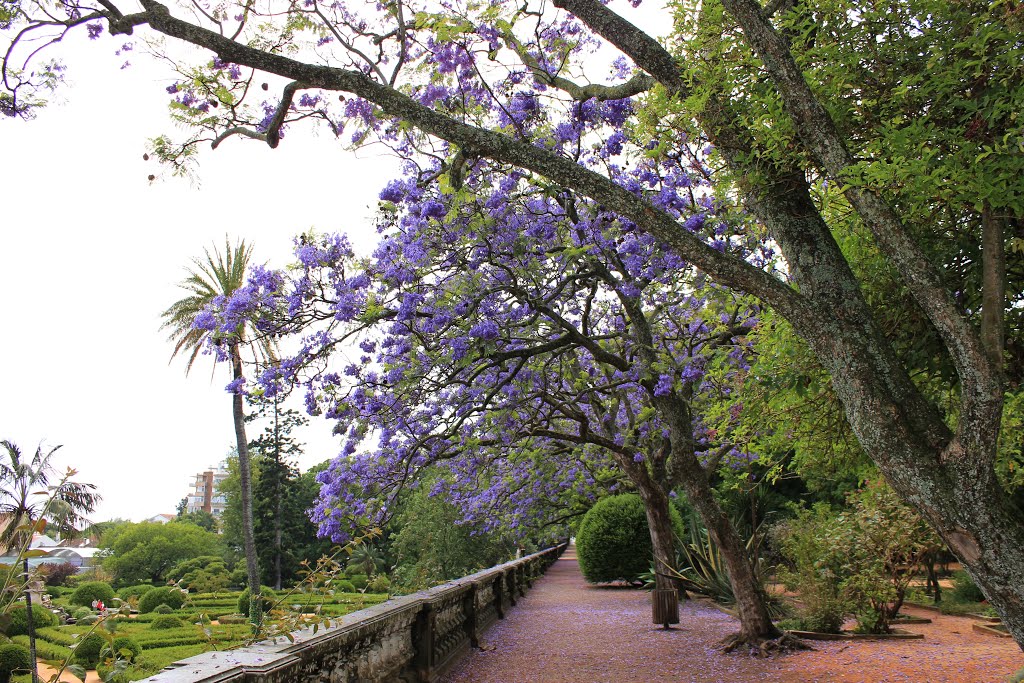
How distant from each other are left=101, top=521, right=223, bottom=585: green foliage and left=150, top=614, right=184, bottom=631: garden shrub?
21.9 metres

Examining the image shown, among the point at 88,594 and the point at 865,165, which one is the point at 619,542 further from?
the point at 88,594

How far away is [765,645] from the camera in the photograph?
27.5 ft

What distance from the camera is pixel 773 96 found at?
4.68 meters

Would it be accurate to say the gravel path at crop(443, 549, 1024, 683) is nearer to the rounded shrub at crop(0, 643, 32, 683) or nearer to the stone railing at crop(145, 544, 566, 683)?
the stone railing at crop(145, 544, 566, 683)

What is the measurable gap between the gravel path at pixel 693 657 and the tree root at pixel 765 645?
23 cm

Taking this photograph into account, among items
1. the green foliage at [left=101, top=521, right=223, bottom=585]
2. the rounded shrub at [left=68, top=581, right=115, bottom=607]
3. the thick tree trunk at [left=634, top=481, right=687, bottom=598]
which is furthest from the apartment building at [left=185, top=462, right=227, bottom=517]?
the thick tree trunk at [left=634, top=481, right=687, bottom=598]

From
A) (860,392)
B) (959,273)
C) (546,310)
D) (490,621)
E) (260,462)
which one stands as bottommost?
(490,621)

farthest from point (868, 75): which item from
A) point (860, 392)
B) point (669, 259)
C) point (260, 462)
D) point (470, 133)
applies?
point (260, 462)

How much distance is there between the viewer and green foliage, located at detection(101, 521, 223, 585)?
142 feet

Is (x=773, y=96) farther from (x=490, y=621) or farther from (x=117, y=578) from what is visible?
(x=117, y=578)

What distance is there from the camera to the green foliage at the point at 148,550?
4316cm

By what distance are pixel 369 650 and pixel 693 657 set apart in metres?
5.27

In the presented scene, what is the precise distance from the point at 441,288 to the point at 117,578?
43.3 m

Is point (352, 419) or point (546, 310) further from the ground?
point (546, 310)
